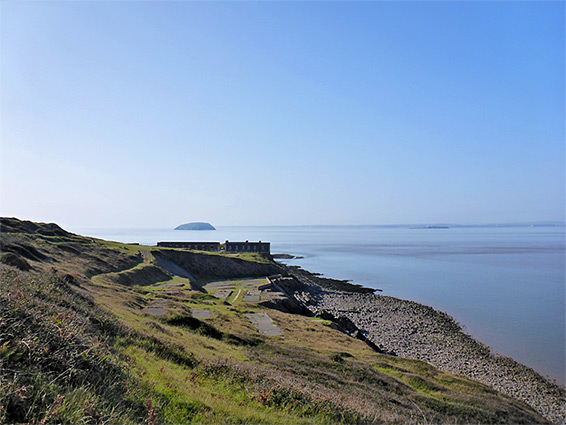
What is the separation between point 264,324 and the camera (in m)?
24.0

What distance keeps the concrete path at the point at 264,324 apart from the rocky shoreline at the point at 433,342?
31.4ft

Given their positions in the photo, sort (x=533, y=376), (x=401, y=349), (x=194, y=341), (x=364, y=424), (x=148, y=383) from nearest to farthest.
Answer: (x=148, y=383)
(x=364, y=424)
(x=194, y=341)
(x=533, y=376)
(x=401, y=349)

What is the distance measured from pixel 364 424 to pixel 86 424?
18.3ft

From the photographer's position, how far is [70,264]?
123 feet

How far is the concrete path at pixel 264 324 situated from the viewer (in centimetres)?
2183

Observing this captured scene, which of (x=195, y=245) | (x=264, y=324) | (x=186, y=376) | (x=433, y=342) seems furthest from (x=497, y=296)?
(x=195, y=245)

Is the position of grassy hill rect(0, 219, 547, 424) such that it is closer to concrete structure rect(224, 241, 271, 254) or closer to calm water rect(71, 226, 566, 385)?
calm water rect(71, 226, 566, 385)

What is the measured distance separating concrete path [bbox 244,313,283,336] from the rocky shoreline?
956 cm

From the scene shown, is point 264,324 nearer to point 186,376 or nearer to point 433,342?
point 186,376

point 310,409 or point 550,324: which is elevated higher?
point 310,409

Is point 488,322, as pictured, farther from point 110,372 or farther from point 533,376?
point 110,372

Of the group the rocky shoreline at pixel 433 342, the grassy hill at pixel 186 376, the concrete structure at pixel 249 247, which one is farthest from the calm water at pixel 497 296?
the grassy hill at pixel 186 376

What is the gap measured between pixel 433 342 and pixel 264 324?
1912 centimetres

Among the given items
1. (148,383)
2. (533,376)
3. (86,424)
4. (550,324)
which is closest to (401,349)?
(533,376)
